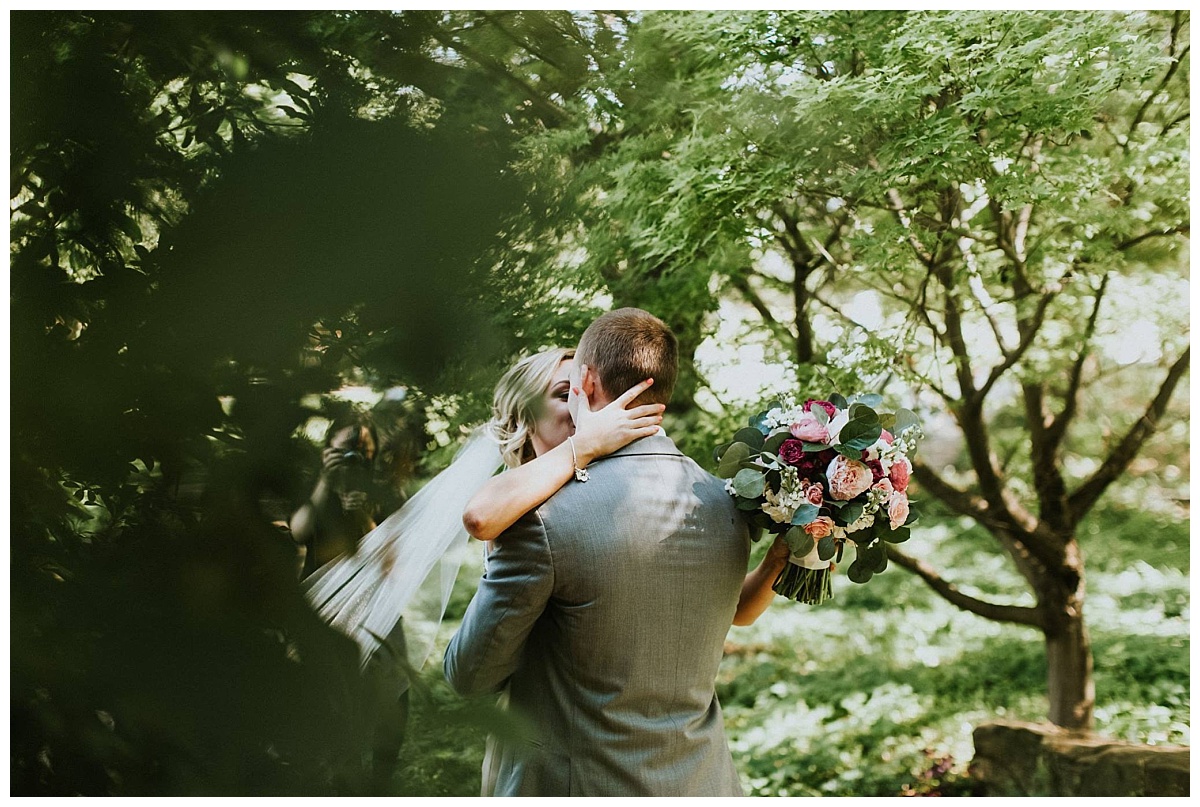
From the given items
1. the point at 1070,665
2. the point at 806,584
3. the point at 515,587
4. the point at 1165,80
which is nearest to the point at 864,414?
the point at 806,584

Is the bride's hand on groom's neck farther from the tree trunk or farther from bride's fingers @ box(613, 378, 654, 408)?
the tree trunk

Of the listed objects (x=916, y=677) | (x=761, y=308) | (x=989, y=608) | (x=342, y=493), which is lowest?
(x=916, y=677)

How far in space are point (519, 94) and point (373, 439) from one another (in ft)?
0.63

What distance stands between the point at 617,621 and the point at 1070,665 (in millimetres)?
3735

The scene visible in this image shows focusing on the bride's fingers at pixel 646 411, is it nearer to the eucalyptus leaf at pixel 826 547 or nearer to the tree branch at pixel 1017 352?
the eucalyptus leaf at pixel 826 547

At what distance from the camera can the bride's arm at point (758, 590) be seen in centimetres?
184

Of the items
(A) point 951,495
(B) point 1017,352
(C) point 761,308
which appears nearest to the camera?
(B) point 1017,352

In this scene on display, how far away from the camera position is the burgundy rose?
1.68 meters

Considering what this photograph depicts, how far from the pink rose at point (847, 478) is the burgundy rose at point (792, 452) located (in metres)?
0.06

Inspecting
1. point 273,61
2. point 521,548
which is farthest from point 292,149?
point 521,548

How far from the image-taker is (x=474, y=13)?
19.5 inches

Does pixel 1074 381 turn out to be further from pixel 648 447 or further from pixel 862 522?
pixel 648 447

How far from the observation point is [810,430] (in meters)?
1.69

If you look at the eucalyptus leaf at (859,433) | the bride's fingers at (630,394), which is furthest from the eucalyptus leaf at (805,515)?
the bride's fingers at (630,394)
